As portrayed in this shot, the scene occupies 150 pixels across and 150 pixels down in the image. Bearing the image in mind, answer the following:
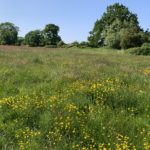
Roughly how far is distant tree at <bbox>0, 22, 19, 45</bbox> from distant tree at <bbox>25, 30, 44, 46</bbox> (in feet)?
16.4

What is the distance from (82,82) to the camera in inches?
558

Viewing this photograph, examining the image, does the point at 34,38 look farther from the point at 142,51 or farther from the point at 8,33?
the point at 142,51

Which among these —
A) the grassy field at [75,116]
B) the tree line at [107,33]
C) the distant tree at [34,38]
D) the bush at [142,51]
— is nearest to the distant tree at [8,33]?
the tree line at [107,33]

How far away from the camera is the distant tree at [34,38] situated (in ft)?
376

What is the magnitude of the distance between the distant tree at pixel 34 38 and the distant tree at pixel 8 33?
5000mm

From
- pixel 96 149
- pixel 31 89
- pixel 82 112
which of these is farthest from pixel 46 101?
pixel 96 149

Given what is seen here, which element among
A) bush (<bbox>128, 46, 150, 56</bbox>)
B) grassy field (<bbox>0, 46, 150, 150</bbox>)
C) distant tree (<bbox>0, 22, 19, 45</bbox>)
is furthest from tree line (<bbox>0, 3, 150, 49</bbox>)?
grassy field (<bbox>0, 46, 150, 150</bbox>)

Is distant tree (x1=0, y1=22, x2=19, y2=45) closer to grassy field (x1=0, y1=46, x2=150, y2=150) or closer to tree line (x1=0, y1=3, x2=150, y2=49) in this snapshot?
tree line (x1=0, y1=3, x2=150, y2=49)

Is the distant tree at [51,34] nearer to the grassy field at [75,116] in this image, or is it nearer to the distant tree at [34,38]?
the distant tree at [34,38]

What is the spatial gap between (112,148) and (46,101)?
11.9 feet

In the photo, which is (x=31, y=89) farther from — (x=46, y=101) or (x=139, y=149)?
(x=139, y=149)

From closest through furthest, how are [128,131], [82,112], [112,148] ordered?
[112,148] → [128,131] → [82,112]

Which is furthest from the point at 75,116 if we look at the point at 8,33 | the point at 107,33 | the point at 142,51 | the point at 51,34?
the point at 51,34

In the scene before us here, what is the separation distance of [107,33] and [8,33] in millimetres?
42712
